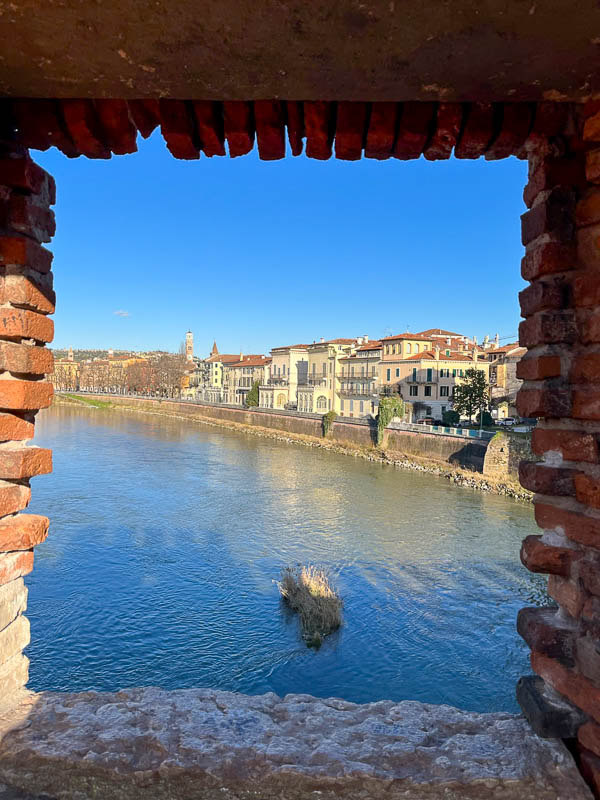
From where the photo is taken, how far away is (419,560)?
16750mm

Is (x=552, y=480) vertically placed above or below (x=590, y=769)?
above

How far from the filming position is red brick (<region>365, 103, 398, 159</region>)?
253 centimetres

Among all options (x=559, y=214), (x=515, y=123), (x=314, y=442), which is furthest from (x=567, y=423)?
(x=314, y=442)

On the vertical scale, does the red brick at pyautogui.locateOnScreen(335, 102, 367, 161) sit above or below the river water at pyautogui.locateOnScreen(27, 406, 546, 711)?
above

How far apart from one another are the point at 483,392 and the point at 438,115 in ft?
122

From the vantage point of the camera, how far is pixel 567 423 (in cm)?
256

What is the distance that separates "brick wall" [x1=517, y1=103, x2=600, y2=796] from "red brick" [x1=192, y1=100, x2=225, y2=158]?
4.98 ft

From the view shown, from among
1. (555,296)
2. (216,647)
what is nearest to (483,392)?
(216,647)

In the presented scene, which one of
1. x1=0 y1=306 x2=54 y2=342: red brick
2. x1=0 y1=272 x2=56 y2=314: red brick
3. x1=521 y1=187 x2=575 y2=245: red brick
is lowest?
x1=0 y1=306 x2=54 y2=342: red brick

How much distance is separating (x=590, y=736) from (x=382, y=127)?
9.27ft

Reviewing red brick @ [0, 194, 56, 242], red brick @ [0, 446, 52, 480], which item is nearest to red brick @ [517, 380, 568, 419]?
red brick @ [0, 446, 52, 480]

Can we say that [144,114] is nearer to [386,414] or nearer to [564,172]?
[564,172]

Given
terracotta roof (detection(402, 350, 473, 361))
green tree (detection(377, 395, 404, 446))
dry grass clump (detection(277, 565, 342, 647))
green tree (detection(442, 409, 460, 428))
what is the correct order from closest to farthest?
dry grass clump (detection(277, 565, 342, 647))
green tree (detection(377, 395, 404, 446))
green tree (detection(442, 409, 460, 428))
terracotta roof (detection(402, 350, 473, 361))

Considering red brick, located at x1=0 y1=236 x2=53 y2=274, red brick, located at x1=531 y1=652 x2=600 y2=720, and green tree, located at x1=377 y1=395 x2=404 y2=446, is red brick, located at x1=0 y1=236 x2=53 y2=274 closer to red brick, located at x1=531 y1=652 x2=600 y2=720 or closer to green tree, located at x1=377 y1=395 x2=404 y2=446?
red brick, located at x1=531 y1=652 x2=600 y2=720
